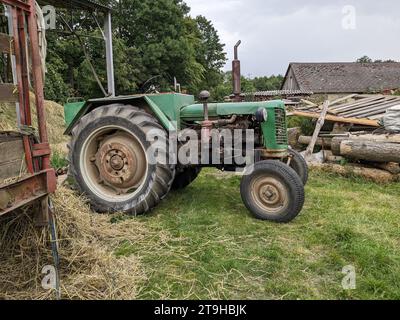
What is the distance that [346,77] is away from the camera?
35656mm

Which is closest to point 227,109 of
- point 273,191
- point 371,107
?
point 273,191

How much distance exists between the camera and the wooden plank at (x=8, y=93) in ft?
7.30

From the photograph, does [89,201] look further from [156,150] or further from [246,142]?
[246,142]

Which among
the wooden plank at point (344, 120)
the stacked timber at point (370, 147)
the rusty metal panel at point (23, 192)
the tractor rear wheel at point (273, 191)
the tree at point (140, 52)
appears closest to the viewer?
the rusty metal panel at point (23, 192)

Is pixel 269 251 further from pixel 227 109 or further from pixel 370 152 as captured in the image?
pixel 370 152

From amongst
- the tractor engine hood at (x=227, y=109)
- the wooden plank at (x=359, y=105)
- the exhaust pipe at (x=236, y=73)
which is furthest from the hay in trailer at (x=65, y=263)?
the wooden plank at (x=359, y=105)

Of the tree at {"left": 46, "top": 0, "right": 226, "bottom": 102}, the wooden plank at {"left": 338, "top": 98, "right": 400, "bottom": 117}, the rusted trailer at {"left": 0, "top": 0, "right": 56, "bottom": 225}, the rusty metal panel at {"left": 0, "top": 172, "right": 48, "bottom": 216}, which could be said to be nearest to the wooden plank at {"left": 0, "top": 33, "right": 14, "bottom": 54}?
the rusted trailer at {"left": 0, "top": 0, "right": 56, "bottom": 225}

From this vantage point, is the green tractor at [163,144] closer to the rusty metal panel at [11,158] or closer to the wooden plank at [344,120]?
the rusty metal panel at [11,158]

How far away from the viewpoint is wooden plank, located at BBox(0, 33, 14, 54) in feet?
7.25

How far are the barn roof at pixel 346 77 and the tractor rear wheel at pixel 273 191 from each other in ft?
103

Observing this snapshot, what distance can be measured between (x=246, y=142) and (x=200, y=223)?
117 centimetres

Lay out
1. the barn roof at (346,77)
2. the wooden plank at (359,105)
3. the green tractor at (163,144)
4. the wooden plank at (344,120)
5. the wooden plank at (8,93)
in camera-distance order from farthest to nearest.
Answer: the barn roof at (346,77), the wooden plank at (359,105), the wooden plank at (344,120), the green tractor at (163,144), the wooden plank at (8,93)

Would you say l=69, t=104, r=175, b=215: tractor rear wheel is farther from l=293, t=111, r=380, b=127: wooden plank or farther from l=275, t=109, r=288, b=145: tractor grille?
l=293, t=111, r=380, b=127: wooden plank

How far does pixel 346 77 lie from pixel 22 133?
37.7 m
